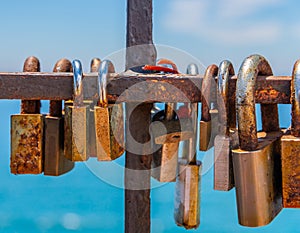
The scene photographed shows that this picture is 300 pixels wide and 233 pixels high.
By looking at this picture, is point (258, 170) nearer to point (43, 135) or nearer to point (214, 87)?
point (214, 87)

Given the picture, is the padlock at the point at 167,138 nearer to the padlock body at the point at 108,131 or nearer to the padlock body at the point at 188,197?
the padlock body at the point at 188,197

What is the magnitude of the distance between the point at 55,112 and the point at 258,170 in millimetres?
641

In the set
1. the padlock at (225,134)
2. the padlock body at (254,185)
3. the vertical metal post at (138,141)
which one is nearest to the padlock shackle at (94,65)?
the vertical metal post at (138,141)

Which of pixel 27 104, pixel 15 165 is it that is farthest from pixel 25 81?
pixel 15 165

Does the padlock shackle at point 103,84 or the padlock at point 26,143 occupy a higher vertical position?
the padlock shackle at point 103,84

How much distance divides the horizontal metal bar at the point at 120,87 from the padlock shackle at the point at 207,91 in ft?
0.12

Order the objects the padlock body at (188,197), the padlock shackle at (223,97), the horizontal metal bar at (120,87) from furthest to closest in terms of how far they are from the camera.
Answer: the padlock body at (188,197), the horizontal metal bar at (120,87), the padlock shackle at (223,97)

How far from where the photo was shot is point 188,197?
1353 millimetres

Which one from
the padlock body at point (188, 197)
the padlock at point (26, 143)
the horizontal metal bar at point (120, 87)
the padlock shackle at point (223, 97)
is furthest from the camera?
the padlock body at point (188, 197)

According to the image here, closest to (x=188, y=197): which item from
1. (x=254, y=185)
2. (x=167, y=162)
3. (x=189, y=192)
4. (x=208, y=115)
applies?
(x=189, y=192)

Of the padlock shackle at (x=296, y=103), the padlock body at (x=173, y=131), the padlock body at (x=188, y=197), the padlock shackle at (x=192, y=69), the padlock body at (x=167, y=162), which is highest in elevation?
the padlock shackle at (x=192, y=69)

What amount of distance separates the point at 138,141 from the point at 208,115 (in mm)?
306

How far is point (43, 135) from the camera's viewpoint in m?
1.27

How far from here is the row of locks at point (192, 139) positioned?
3.04 feet
